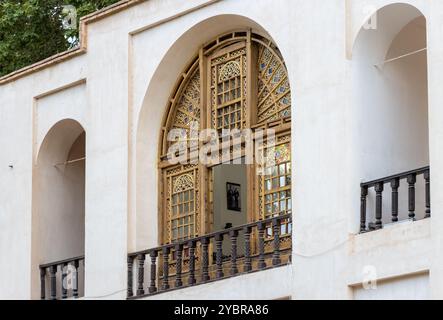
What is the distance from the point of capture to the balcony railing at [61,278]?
25516 mm

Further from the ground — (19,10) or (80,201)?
(19,10)

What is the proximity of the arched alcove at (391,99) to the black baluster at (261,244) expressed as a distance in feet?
6.10

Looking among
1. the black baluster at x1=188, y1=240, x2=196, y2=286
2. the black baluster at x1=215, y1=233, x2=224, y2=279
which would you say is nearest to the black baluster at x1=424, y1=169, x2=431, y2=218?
the black baluster at x1=215, y1=233, x2=224, y2=279

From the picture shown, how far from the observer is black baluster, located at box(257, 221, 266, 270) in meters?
22.2

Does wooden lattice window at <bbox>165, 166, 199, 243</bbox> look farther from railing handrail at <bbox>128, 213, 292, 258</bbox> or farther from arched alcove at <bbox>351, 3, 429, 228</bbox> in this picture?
arched alcove at <bbox>351, 3, 429, 228</bbox>

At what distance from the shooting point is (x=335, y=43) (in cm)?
2127

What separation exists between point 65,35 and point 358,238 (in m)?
13.5

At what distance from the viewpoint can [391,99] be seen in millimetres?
21656

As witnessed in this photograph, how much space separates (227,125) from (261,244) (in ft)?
7.16

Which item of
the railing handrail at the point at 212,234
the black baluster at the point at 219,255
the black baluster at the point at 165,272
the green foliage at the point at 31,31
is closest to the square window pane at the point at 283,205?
the railing handrail at the point at 212,234

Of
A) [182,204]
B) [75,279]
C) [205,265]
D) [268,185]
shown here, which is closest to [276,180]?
A: [268,185]

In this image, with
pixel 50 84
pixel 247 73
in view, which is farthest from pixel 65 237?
pixel 247 73

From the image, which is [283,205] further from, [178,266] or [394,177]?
[394,177]
